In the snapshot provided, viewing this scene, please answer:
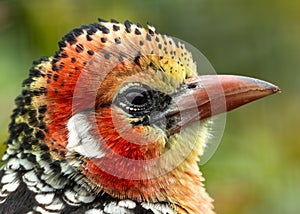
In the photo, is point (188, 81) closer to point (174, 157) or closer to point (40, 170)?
point (174, 157)

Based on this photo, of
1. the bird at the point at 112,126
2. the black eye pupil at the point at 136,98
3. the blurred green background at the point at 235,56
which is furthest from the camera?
the blurred green background at the point at 235,56

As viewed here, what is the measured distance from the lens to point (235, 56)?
499cm

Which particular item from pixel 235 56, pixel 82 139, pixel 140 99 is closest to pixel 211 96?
pixel 140 99

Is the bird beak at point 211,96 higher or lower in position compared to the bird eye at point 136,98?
lower

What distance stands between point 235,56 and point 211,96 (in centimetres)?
223

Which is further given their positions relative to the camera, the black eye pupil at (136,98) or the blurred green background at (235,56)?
the blurred green background at (235,56)

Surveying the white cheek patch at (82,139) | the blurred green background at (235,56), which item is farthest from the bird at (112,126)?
the blurred green background at (235,56)

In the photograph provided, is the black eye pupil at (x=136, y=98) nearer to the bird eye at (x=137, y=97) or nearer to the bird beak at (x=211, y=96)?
the bird eye at (x=137, y=97)

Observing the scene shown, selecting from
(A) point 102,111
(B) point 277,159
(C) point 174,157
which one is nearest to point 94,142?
(A) point 102,111

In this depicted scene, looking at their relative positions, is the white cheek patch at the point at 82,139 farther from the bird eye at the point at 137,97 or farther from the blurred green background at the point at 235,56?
the blurred green background at the point at 235,56

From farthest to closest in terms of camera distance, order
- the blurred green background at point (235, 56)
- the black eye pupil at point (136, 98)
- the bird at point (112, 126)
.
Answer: the blurred green background at point (235, 56)
the black eye pupil at point (136, 98)
the bird at point (112, 126)

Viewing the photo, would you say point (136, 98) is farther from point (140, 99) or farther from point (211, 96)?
point (211, 96)

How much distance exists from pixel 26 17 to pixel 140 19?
2.05ft

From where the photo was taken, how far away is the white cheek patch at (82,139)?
8.61 feet
